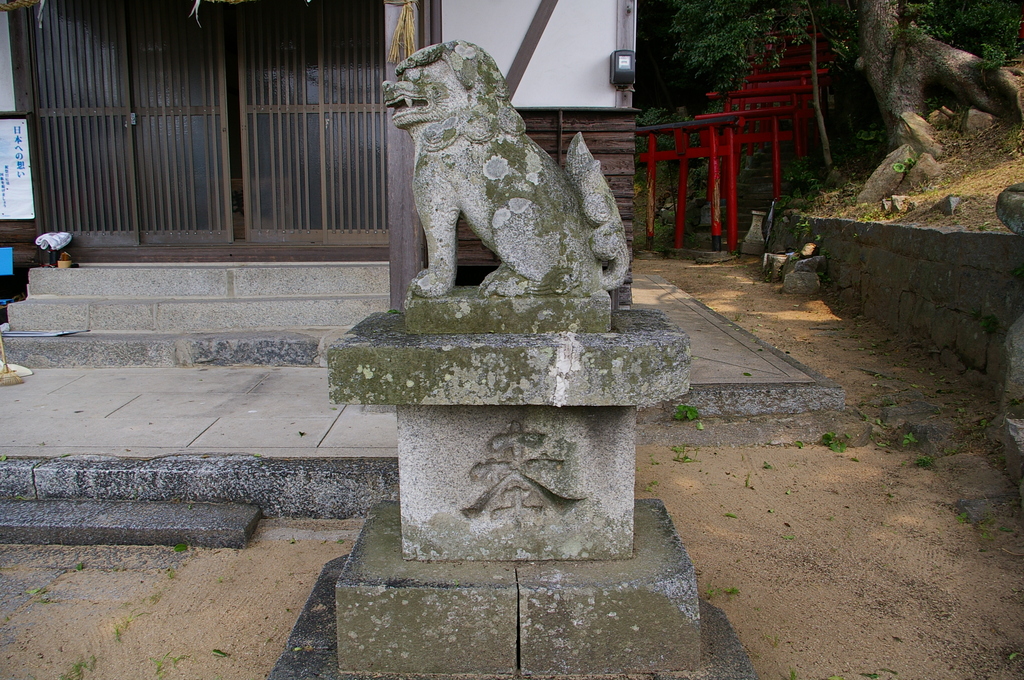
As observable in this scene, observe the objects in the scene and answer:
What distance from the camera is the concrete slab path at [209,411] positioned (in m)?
3.82

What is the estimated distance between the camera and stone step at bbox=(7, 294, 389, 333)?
581 cm

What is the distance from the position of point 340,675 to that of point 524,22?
522cm

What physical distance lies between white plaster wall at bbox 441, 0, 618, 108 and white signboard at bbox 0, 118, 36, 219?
12.7 ft

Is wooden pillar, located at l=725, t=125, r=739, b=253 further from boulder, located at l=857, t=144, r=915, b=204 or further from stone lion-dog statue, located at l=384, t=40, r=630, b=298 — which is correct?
stone lion-dog statue, located at l=384, t=40, r=630, b=298

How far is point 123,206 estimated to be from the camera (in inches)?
267

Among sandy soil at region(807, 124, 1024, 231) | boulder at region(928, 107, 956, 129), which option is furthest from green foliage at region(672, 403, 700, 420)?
boulder at region(928, 107, 956, 129)

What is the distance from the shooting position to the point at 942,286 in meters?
5.97

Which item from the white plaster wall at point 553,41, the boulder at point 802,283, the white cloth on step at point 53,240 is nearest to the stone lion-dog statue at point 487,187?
the white plaster wall at point 553,41

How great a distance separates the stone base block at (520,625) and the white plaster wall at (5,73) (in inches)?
249

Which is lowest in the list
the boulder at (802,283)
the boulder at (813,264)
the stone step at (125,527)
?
the stone step at (125,527)

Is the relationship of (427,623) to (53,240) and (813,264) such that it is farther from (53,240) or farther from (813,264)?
(813,264)

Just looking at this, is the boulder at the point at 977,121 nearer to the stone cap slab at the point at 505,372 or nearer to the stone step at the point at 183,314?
the stone step at the point at 183,314

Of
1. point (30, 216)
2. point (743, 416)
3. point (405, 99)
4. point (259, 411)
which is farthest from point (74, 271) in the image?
point (743, 416)

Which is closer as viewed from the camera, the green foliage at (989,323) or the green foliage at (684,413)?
the green foliage at (684,413)
